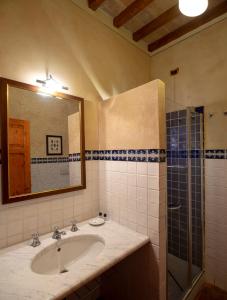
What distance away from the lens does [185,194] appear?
1.76m

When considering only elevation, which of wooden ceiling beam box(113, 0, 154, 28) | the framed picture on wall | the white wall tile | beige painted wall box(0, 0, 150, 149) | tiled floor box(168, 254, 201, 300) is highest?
wooden ceiling beam box(113, 0, 154, 28)

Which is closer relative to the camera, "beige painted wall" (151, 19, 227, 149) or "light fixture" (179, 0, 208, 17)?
"light fixture" (179, 0, 208, 17)

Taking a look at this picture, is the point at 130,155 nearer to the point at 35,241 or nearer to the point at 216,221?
the point at 35,241

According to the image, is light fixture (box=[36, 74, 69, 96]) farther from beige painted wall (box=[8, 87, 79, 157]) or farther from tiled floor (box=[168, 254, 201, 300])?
tiled floor (box=[168, 254, 201, 300])

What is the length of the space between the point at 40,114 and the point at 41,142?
209 millimetres

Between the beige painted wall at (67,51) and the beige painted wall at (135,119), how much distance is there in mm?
155

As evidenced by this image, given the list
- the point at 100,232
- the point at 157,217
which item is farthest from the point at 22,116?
the point at 157,217

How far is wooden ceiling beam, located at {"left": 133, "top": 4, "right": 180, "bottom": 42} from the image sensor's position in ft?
5.38

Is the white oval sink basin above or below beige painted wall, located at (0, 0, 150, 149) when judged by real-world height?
below

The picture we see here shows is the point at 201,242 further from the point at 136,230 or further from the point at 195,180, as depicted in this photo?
the point at 136,230

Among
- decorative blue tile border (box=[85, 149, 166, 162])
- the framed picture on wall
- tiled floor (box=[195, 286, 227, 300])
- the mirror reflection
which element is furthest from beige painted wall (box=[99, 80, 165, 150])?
tiled floor (box=[195, 286, 227, 300])

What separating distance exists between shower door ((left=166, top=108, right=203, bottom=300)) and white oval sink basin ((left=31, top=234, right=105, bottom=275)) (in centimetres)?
79

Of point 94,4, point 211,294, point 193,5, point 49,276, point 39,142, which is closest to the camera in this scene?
point 49,276

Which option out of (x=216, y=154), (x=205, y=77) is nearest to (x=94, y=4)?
(x=205, y=77)
